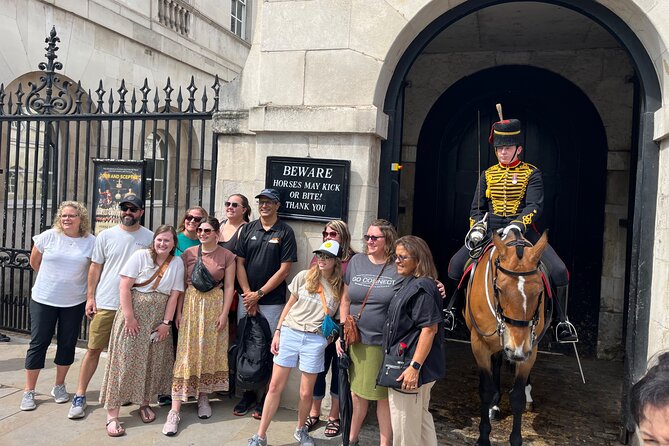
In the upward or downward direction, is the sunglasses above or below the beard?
below

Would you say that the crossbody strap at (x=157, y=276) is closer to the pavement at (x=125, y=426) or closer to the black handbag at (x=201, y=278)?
the black handbag at (x=201, y=278)

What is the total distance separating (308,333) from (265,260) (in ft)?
2.93

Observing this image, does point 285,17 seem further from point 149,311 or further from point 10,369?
point 10,369

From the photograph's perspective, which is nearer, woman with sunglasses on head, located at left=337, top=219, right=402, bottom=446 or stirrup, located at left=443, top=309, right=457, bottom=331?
woman with sunglasses on head, located at left=337, top=219, right=402, bottom=446

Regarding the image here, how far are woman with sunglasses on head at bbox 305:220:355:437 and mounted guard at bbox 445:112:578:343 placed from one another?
3.68 ft

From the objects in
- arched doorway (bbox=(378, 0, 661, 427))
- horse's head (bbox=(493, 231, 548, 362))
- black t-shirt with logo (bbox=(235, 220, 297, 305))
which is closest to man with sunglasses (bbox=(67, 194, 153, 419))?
black t-shirt with logo (bbox=(235, 220, 297, 305))

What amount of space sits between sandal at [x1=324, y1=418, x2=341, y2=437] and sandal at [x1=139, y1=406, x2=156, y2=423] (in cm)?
155

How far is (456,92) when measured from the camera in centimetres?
Result: 808

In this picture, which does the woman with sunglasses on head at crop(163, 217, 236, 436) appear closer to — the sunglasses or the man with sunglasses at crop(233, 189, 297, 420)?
the man with sunglasses at crop(233, 189, 297, 420)

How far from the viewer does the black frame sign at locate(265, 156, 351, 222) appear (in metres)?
4.88

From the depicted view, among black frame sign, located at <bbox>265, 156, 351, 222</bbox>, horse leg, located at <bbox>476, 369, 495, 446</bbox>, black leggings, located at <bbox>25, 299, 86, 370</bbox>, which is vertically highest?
black frame sign, located at <bbox>265, 156, 351, 222</bbox>

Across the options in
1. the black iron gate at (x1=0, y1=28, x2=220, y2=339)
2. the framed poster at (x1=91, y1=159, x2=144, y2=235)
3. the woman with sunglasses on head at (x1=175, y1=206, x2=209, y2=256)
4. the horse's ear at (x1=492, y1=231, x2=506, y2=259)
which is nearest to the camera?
the horse's ear at (x1=492, y1=231, x2=506, y2=259)

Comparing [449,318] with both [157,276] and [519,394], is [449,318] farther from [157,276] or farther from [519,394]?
[157,276]

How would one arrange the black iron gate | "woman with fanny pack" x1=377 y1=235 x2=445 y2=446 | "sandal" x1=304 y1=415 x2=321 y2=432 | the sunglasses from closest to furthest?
"woman with fanny pack" x1=377 y1=235 x2=445 y2=446, the sunglasses, "sandal" x1=304 y1=415 x2=321 y2=432, the black iron gate
